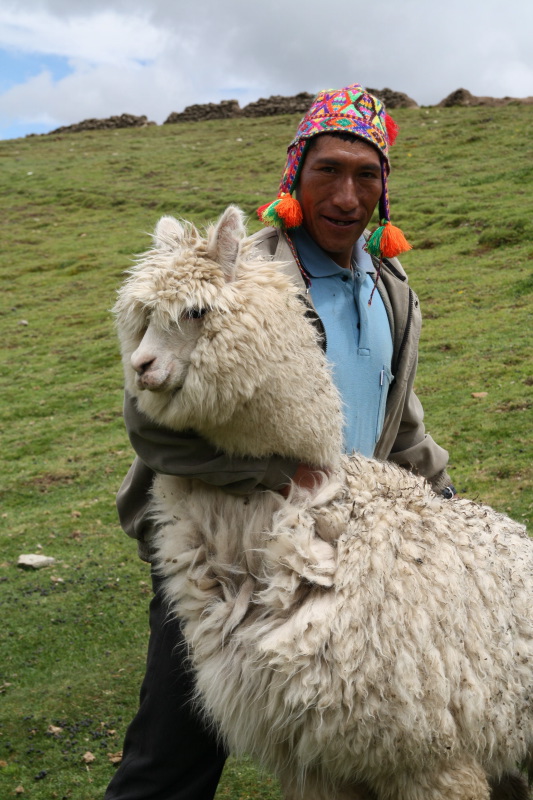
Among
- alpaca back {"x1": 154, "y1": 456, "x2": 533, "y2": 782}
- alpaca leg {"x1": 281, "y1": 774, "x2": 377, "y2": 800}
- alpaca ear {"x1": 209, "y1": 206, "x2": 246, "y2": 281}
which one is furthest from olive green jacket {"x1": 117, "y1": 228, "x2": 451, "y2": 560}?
alpaca leg {"x1": 281, "y1": 774, "x2": 377, "y2": 800}

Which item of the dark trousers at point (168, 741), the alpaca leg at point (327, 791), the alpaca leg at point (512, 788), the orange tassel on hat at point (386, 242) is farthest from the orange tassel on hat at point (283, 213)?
the alpaca leg at point (512, 788)

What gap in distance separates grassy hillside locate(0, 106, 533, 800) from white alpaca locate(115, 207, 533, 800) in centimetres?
152

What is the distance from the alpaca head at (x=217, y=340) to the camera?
2.05 m

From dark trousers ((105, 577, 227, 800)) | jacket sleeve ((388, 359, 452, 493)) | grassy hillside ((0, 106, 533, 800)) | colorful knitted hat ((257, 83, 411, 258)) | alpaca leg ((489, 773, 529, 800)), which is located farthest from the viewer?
grassy hillside ((0, 106, 533, 800))

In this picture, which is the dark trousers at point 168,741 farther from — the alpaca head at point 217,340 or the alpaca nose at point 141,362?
the alpaca nose at point 141,362

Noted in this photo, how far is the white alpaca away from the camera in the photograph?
204 centimetres

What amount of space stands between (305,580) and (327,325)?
81cm

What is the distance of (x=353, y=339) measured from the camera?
262 cm

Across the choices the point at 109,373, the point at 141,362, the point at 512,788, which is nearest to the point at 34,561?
the point at 512,788

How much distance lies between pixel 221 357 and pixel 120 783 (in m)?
1.34

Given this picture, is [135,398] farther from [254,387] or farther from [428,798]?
[428,798]

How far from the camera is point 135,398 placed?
2.26 meters

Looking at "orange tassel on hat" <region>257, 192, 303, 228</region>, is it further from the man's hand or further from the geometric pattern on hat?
the man's hand

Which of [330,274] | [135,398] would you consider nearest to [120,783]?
[135,398]
